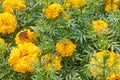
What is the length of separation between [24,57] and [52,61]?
19 cm

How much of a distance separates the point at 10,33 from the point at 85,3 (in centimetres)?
64

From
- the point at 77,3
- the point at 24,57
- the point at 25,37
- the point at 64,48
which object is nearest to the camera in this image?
the point at 24,57

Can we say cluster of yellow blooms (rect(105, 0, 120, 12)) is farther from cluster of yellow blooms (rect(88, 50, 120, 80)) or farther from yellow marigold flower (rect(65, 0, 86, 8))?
cluster of yellow blooms (rect(88, 50, 120, 80))

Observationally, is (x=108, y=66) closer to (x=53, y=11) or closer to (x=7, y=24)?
(x=53, y=11)

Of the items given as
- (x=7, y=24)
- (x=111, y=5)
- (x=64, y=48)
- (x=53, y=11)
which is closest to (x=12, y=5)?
(x=7, y=24)

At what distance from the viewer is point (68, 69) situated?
106 inches

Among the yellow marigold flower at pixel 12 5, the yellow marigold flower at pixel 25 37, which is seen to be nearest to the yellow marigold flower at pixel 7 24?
the yellow marigold flower at pixel 25 37

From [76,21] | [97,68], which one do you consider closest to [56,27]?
[76,21]

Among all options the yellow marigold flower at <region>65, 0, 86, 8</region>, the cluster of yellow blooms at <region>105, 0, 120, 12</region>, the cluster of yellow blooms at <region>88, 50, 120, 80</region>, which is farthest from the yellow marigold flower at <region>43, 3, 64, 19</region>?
the cluster of yellow blooms at <region>88, 50, 120, 80</region>

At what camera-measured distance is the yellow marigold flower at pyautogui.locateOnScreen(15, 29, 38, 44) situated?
2693 millimetres

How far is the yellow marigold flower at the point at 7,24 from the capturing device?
2.80 m

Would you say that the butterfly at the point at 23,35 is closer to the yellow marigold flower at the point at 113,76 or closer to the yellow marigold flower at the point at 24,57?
the yellow marigold flower at the point at 24,57

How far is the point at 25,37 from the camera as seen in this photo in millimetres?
2725

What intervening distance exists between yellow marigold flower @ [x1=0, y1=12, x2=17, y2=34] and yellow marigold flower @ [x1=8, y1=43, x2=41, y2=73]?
1.02 ft
